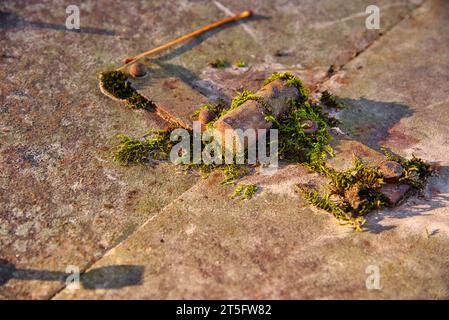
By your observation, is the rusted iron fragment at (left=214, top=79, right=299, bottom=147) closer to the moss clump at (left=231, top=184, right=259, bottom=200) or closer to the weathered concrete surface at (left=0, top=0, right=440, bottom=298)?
the moss clump at (left=231, top=184, right=259, bottom=200)

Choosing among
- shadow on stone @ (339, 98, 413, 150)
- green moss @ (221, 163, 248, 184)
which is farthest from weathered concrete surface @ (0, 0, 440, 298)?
shadow on stone @ (339, 98, 413, 150)

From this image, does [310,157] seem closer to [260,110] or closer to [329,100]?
[260,110]

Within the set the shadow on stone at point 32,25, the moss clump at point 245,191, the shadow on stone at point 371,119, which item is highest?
the shadow on stone at point 32,25

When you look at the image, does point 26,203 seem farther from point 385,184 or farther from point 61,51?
point 385,184

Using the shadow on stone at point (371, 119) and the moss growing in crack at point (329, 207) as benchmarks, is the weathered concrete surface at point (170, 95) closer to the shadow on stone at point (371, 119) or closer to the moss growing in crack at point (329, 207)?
the moss growing in crack at point (329, 207)

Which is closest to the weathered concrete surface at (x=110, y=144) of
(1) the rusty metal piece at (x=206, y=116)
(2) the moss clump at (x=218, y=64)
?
(2) the moss clump at (x=218, y=64)

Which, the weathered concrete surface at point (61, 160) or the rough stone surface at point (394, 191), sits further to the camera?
the rough stone surface at point (394, 191)
